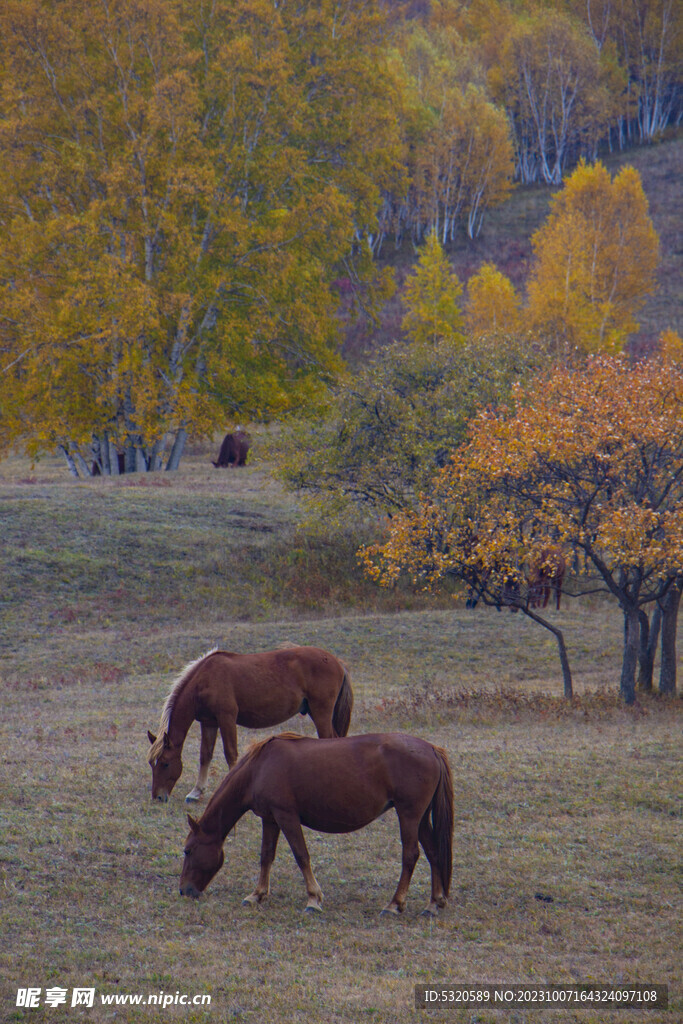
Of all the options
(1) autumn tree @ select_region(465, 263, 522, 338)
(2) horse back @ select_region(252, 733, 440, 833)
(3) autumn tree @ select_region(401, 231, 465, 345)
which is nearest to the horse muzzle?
(2) horse back @ select_region(252, 733, 440, 833)

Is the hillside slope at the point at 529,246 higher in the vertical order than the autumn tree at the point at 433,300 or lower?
higher

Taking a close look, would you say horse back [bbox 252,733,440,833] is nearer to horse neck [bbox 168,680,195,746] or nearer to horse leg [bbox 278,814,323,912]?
horse leg [bbox 278,814,323,912]

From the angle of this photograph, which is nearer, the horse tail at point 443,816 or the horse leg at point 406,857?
the horse leg at point 406,857

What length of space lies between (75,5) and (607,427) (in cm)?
2821

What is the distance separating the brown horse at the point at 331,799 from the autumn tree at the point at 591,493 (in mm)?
8266

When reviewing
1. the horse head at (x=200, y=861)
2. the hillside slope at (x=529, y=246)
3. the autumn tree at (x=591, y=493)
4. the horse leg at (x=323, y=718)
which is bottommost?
the horse head at (x=200, y=861)

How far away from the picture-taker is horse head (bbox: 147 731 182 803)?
32.4 ft

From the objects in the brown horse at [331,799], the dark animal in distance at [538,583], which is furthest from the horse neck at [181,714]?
the dark animal in distance at [538,583]

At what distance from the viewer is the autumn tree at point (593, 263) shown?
51688mm

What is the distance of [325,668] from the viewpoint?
34.8 feet

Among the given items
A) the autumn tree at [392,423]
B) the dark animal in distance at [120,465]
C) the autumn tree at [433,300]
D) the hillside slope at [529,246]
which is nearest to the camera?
the autumn tree at [392,423]

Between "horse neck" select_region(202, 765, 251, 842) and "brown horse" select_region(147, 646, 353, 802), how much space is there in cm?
238

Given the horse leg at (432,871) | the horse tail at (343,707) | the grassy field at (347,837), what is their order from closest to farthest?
the grassy field at (347,837)
the horse leg at (432,871)
the horse tail at (343,707)

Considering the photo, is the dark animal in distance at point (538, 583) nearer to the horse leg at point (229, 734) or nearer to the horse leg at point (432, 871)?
the horse leg at point (229, 734)
